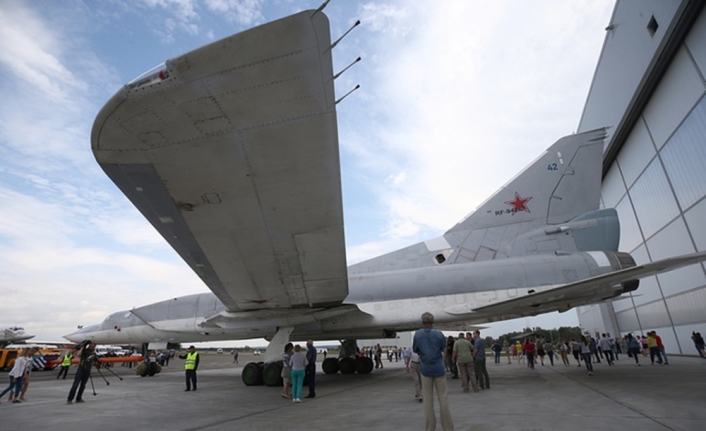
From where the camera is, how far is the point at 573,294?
834 cm

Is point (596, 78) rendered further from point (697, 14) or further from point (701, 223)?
point (701, 223)

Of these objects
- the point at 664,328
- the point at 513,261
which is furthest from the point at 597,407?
the point at 664,328

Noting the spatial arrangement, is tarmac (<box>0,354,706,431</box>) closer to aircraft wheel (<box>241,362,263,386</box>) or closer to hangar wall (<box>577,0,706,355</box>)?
aircraft wheel (<box>241,362,263,386</box>)

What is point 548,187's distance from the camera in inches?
411

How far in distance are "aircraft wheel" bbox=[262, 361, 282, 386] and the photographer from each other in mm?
3766

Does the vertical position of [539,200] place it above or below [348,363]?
above

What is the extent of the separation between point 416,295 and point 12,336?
3323 centimetres

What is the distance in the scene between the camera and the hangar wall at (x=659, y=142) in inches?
489

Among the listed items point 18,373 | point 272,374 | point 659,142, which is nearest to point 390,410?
point 272,374

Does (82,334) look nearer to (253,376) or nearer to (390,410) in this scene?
(253,376)

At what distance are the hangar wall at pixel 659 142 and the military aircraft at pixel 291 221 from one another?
5399mm

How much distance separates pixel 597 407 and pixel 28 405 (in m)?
10.0

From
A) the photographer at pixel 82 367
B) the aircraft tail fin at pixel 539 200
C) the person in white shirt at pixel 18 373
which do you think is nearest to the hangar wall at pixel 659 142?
the aircraft tail fin at pixel 539 200

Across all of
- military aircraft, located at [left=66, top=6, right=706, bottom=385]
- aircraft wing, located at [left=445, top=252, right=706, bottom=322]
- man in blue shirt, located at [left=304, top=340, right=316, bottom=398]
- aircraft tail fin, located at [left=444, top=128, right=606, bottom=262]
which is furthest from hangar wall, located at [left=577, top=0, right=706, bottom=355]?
man in blue shirt, located at [left=304, top=340, right=316, bottom=398]
